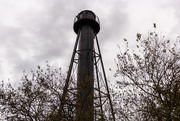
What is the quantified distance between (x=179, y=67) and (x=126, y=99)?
9.18ft

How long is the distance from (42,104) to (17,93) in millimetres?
1807

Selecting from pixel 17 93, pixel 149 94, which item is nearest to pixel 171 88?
pixel 149 94

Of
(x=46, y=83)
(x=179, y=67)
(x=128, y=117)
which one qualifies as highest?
(x=46, y=83)

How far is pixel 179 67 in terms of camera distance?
7.21 meters

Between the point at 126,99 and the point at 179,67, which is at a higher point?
the point at 179,67

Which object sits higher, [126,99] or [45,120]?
[126,99]

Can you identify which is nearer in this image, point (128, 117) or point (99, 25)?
point (128, 117)

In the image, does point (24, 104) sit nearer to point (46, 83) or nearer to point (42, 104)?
point (42, 104)

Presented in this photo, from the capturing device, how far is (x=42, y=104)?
365 inches

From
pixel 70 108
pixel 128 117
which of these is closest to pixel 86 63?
pixel 70 108

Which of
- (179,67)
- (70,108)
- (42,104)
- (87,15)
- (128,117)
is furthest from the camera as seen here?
(87,15)

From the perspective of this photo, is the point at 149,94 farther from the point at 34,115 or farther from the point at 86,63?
the point at 86,63

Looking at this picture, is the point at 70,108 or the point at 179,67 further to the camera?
the point at 70,108

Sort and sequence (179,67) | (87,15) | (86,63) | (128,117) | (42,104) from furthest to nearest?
1. (87,15)
2. (86,63)
3. (42,104)
4. (128,117)
5. (179,67)
